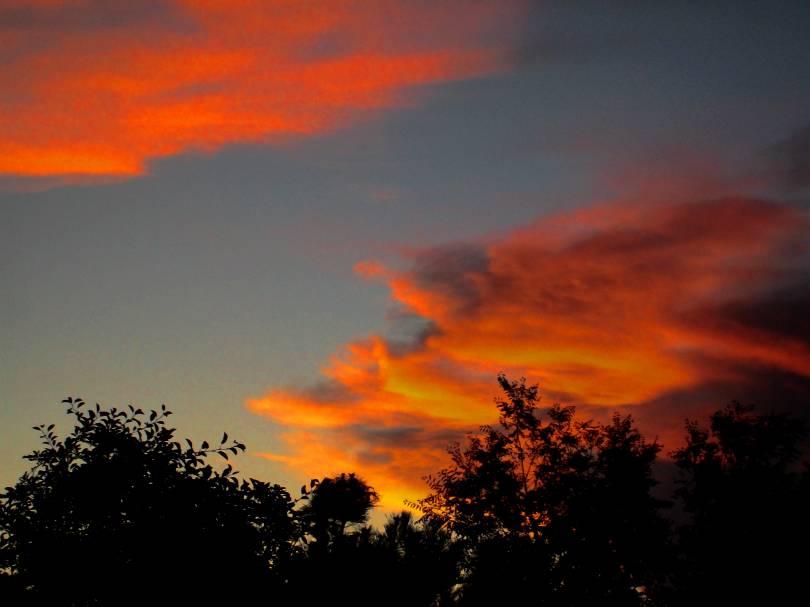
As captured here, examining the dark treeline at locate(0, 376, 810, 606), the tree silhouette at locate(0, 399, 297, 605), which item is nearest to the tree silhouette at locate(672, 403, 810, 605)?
the dark treeline at locate(0, 376, 810, 606)

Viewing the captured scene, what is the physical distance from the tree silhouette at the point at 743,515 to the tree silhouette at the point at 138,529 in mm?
24848

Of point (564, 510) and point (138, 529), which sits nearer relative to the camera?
point (138, 529)

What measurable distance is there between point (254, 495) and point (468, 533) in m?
30.0

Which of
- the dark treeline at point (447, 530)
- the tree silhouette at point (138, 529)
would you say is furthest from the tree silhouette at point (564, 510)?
the tree silhouette at point (138, 529)

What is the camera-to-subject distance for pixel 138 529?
1881cm

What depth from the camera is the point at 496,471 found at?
49281 millimetres

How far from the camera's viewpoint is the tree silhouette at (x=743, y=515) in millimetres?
37344

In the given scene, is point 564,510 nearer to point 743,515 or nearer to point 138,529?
point 743,515

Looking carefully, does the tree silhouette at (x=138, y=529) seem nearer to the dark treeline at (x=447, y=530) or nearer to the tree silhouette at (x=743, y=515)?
the dark treeline at (x=447, y=530)

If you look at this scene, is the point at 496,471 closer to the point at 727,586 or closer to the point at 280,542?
the point at 727,586

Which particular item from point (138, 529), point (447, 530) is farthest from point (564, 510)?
point (138, 529)

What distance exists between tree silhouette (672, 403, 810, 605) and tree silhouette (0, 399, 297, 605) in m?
Answer: 24.8

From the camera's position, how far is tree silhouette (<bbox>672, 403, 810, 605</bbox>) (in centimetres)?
3734

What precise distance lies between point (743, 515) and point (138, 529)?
29.7m
